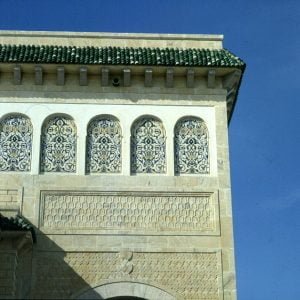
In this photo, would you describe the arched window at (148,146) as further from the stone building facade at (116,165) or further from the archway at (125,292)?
the archway at (125,292)

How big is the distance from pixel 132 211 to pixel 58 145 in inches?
77.1

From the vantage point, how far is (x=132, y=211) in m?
13.6

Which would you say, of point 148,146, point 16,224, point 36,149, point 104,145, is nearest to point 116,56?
point 104,145

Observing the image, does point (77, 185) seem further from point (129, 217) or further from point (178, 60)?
point (178, 60)

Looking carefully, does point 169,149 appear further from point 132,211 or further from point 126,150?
point 132,211

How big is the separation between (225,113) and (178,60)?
1391 millimetres

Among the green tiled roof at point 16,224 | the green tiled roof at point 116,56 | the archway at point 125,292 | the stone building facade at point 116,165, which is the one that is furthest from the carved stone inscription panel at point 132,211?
the green tiled roof at point 116,56

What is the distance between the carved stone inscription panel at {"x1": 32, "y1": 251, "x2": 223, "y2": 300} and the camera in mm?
12961

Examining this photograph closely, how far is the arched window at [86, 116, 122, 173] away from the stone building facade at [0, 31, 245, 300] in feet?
0.07

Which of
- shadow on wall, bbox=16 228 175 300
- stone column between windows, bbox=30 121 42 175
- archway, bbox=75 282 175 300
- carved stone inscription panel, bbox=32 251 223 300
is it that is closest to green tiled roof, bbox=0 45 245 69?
stone column between windows, bbox=30 121 42 175

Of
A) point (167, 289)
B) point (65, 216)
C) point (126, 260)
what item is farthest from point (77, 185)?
point (167, 289)

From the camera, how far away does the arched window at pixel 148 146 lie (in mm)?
14008

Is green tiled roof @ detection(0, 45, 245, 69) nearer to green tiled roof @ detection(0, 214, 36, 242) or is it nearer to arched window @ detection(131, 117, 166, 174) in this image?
arched window @ detection(131, 117, 166, 174)

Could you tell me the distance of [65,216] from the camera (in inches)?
530
